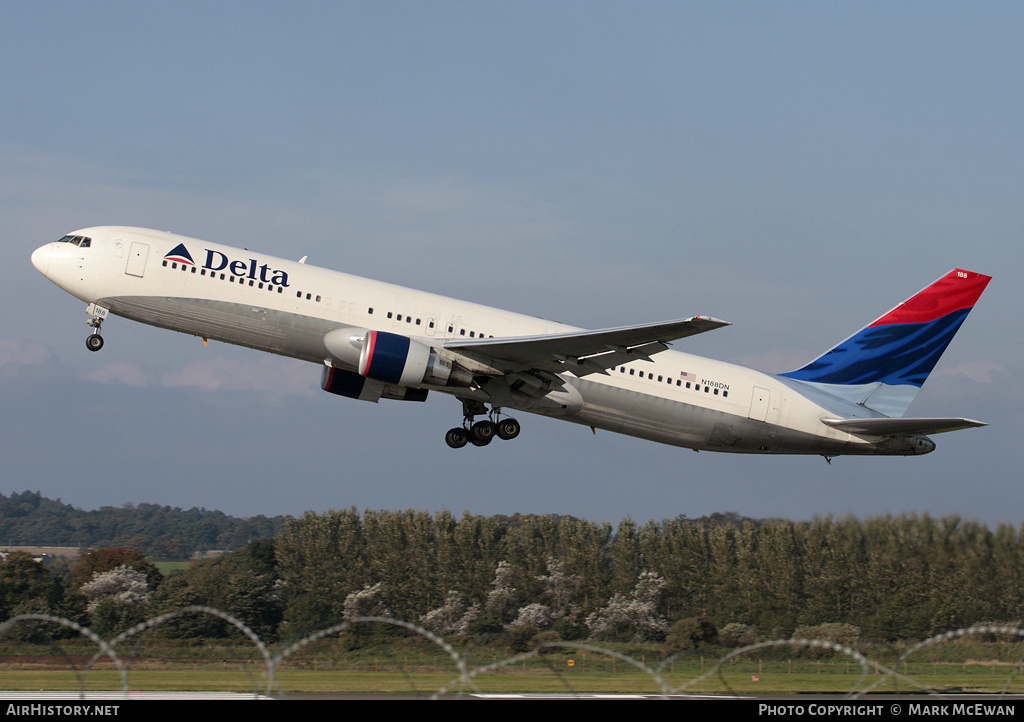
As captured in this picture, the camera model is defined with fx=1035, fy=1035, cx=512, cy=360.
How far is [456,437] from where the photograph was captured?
35250 mm

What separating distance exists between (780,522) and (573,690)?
54.0 ft

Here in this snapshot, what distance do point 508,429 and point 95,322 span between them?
44.2 feet

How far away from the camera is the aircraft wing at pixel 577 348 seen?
2897cm

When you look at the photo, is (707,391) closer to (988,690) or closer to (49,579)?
(988,690)

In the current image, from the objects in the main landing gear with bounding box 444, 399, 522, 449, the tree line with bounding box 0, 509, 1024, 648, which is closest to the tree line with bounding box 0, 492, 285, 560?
the tree line with bounding box 0, 509, 1024, 648

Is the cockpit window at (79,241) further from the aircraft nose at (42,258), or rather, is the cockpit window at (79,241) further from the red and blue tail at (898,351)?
the red and blue tail at (898,351)

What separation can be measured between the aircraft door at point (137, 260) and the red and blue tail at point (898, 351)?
884 inches

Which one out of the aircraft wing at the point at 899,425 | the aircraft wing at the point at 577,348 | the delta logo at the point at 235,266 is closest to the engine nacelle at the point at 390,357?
the aircraft wing at the point at 577,348

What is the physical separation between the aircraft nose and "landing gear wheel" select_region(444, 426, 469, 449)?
13654 millimetres

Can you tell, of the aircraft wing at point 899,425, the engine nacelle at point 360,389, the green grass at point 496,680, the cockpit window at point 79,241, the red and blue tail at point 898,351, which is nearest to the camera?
the green grass at point 496,680

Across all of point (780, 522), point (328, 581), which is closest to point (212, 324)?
point (328, 581)

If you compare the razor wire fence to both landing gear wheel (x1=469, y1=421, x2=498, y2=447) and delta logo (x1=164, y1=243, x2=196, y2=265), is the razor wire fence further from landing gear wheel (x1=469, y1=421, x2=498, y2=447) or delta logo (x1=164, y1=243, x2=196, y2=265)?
delta logo (x1=164, y1=243, x2=196, y2=265)

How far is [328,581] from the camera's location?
42594 millimetres

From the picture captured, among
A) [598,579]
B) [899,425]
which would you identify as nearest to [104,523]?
[598,579]
